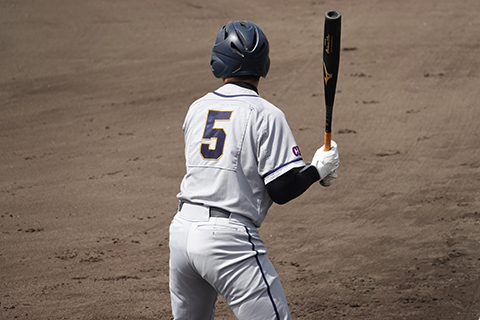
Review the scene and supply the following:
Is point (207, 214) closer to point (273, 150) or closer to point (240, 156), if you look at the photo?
point (240, 156)

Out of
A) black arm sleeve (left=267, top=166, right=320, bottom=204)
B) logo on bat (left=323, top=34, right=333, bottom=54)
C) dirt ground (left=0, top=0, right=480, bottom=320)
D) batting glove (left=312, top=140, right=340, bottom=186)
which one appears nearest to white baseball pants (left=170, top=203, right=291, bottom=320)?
black arm sleeve (left=267, top=166, right=320, bottom=204)

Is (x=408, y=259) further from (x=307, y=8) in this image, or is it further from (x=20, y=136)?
(x=307, y=8)

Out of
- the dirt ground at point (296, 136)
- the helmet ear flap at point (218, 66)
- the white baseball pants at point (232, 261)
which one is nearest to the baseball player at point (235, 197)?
the white baseball pants at point (232, 261)

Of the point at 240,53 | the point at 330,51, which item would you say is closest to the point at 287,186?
the point at 240,53

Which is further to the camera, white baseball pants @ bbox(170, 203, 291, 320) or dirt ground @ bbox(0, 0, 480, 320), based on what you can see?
dirt ground @ bbox(0, 0, 480, 320)

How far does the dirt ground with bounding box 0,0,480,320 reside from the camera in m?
4.31

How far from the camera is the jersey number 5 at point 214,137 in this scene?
2.38m

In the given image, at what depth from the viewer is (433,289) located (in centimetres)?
416

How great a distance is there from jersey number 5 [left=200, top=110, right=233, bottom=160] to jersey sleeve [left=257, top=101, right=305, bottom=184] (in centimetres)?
16

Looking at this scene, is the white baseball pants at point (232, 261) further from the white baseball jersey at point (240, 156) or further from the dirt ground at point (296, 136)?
the dirt ground at point (296, 136)

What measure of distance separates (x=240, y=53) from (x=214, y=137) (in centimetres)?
42

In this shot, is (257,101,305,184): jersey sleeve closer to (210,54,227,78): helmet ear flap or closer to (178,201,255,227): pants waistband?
(178,201,255,227): pants waistband

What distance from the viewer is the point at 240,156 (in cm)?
236

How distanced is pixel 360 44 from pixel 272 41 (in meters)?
1.44
